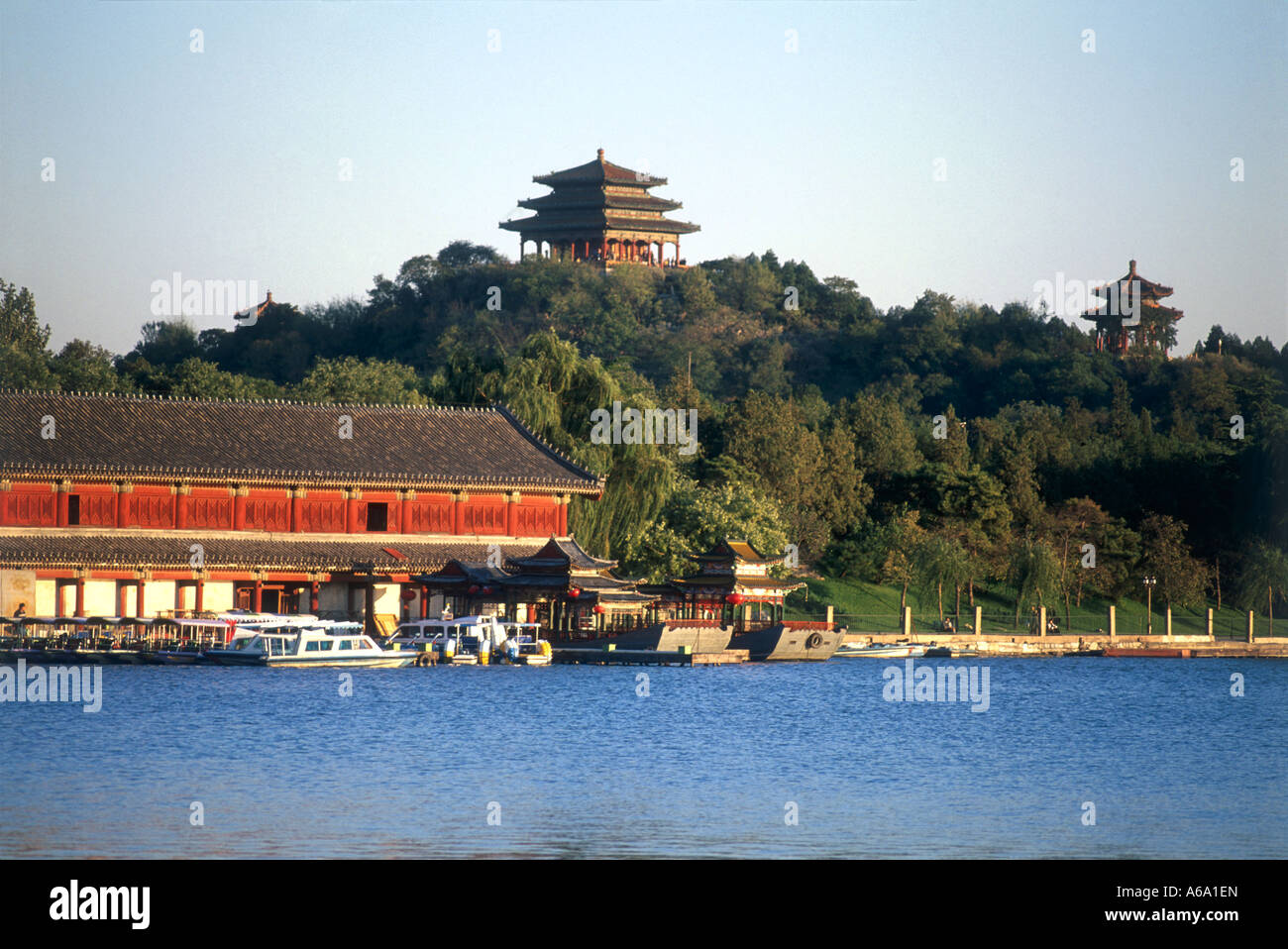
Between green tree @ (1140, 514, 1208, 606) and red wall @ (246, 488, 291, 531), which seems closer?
red wall @ (246, 488, 291, 531)

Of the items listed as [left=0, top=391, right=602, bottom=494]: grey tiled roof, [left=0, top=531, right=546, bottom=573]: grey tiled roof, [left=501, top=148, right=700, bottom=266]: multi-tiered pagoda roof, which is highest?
[left=501, top=148, right=700, bottom=266]: multi-tiered pagoda roof

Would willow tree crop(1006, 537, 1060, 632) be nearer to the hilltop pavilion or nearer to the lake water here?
the lake water

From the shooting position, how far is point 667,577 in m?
60.1

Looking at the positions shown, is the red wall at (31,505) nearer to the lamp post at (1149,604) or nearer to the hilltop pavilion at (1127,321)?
the lamp post at (1149,604)

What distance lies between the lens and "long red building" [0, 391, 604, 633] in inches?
2089

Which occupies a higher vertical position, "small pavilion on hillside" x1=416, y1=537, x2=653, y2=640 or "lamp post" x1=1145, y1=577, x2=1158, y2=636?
"small pavilion on hillside" x1=416, y1=537, x2=653, y2=640

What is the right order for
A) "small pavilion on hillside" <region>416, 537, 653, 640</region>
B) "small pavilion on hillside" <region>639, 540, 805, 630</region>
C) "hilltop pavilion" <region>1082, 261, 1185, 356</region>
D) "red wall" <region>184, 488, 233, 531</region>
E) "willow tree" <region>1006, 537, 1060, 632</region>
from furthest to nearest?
"hilltop pavilion" <region>1082, 261, 1185, 356</region>
"willow tree" <region>1006, 537, 1060, 632</region>
"small pavilion on hillside" <region>639, 540, 805, 630</region>
"red wall" <region>184, 488, 233, 531</region>
"small pavilion on hillside" <region>416, 537, 653, 640</region>

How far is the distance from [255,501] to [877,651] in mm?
20297

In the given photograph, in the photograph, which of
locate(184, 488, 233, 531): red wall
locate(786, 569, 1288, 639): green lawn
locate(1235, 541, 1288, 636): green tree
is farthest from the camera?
locate(1235, 541, 1288, 636): green tree

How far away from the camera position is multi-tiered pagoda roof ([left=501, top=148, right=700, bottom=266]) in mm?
120250

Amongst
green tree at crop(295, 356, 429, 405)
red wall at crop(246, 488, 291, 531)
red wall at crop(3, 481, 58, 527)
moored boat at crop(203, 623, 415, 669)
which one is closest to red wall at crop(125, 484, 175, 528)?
red wall at crop(3, 481, 58, 527)

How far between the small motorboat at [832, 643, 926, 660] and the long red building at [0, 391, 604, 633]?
9.58 meters
